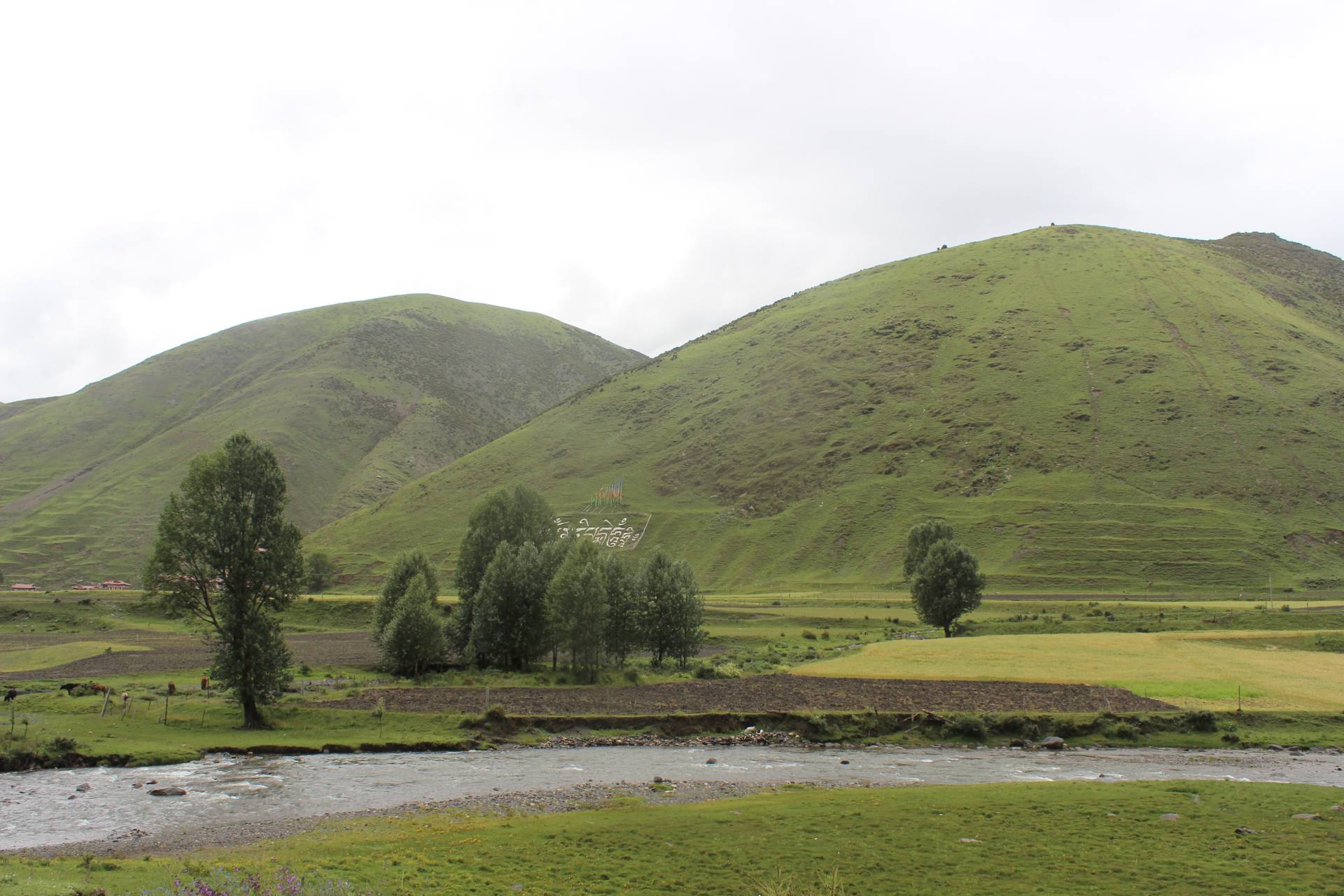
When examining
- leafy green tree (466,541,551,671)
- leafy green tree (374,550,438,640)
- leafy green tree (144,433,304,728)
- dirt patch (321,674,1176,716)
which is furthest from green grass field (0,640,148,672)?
leafy green tree (466,541,551,671)

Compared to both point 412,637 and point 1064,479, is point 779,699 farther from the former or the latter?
point 1064,479

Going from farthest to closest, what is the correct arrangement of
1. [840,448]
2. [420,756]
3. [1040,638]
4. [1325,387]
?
[840,448] → [1325,387] → [1040,638] → [420,756]

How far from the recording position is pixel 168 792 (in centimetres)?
3369

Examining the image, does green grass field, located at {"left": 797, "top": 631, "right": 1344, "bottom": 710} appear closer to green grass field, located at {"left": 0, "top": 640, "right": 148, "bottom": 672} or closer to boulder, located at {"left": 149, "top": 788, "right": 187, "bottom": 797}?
boulder, located at {"left": 149, "top": 788, "right": 187, "bottom": 797}

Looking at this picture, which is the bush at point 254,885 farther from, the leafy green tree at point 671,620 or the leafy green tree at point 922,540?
the leafy green tree at point 922,540

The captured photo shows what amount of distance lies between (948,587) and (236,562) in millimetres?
64679

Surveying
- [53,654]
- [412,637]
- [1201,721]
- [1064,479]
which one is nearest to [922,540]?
[1201,721]

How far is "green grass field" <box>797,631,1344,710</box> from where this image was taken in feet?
162

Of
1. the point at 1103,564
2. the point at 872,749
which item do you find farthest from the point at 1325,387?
the point at 872,749

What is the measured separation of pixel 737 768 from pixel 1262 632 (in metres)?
58.7

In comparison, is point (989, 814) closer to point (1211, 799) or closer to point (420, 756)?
point (1211, 799)


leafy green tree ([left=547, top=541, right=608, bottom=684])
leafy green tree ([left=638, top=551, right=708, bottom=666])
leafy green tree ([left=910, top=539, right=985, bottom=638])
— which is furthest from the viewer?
leafy green tree ([left=910, top=539, right=985, bottom=638])

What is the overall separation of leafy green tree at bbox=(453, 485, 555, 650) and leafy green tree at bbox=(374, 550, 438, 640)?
294 cm

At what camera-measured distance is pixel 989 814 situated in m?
27.0
